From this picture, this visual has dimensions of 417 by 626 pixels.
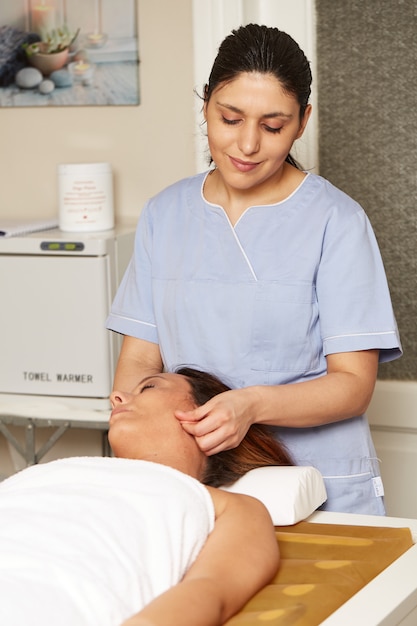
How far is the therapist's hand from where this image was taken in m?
1.47

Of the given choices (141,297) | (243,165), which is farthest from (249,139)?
(141,297)

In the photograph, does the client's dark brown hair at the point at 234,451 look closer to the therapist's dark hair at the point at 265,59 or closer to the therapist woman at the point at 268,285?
the therapist woman at the point at 268,285

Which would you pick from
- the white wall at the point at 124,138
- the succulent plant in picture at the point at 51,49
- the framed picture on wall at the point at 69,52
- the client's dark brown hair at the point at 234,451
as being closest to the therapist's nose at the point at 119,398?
the client's dark brown hair at the point at 234,451

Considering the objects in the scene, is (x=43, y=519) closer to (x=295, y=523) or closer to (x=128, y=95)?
(x=295, y=523)

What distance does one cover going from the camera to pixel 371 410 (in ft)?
9.14

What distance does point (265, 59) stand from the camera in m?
1.59

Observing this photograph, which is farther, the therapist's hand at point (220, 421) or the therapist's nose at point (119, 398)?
the therapist's nose at point (119, 398)

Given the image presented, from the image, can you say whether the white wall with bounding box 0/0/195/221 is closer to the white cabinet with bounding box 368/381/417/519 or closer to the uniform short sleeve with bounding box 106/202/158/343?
the white cabinet with bounding box 368/381/417/519

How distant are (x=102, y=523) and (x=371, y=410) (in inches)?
63.4

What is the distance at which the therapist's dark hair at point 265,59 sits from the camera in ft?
5.23

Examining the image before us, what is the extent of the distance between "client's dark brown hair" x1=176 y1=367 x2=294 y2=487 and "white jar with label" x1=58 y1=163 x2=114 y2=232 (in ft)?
3.76

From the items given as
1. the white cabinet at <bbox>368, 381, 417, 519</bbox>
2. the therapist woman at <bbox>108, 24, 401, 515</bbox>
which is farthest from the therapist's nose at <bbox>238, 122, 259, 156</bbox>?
the white cabinet at <bbox>368, 381, 417, 519</bbox>

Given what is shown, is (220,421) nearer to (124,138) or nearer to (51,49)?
(124,138)

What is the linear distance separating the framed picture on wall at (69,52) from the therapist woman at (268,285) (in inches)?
45.5
